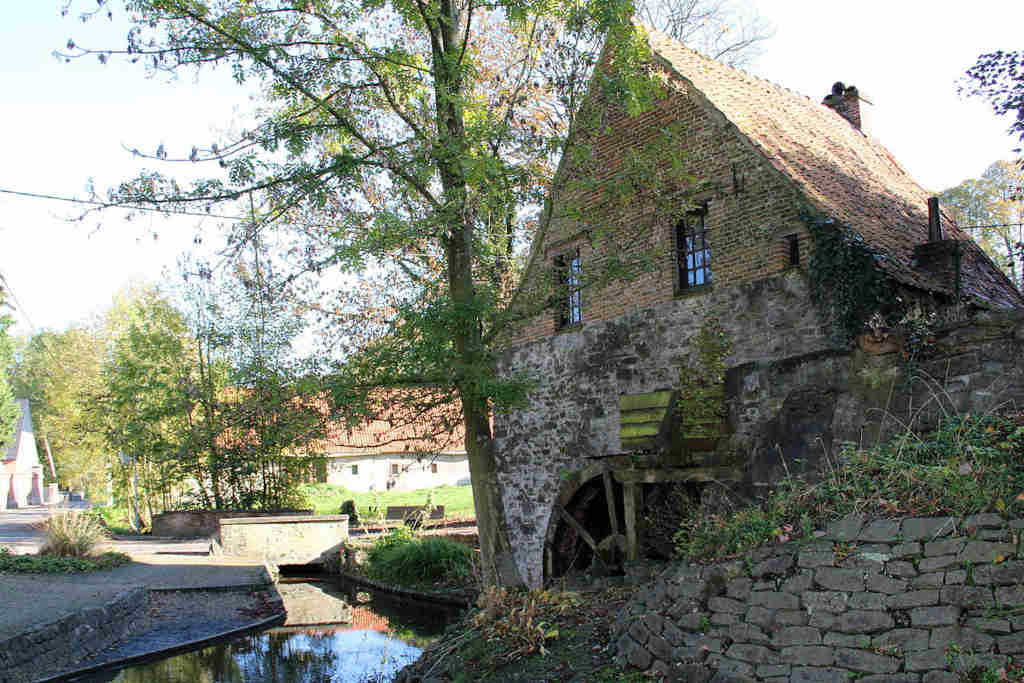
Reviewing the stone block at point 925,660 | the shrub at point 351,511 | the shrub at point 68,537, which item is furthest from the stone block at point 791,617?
the shrub at point 351,511

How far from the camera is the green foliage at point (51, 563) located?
14656 mm

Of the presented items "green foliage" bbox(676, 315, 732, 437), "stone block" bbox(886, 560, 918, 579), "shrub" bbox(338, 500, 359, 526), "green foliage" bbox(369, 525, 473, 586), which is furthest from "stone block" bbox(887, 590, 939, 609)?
"shrub" bbox(338, 500, 359, 526)

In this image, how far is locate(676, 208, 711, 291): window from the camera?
1162cm

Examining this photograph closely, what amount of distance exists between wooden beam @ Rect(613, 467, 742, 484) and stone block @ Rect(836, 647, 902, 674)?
3.13 m

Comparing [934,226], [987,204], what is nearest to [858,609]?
[934,226]

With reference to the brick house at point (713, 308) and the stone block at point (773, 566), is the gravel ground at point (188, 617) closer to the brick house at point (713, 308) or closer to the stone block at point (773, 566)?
the brick house at point (713, 308)

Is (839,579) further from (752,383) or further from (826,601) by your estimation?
(752,383)

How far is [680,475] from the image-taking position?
9898mm

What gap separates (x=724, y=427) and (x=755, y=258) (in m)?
2.19

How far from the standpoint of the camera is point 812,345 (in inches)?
390

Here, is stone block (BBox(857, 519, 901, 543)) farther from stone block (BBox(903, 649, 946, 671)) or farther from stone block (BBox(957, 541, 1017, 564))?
stone block (BBox(903, 649, 946, 671))

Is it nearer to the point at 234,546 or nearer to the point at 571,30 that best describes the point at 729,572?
the point at 571,30

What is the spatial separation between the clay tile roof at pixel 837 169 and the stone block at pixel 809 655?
5.31 metres

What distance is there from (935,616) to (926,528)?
0.54m
